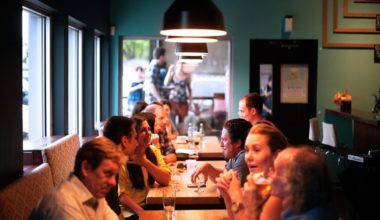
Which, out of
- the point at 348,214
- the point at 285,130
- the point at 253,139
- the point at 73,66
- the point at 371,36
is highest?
the point at 371,36

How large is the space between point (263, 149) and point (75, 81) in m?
4.43

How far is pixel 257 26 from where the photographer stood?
8406 mm

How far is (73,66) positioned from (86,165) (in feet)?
15.7

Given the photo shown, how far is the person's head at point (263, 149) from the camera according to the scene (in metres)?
2.77

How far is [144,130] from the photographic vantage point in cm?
371

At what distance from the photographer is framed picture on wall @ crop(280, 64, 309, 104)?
8500 mm

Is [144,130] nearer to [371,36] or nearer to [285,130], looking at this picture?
[285,130]

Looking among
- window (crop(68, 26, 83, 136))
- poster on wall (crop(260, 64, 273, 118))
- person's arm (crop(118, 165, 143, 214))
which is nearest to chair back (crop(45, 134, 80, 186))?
person's arm (crop(118, 165, 143, 214))

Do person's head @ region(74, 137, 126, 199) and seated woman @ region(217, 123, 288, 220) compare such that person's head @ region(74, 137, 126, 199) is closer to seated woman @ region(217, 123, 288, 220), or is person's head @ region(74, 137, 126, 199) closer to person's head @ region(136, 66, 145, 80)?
seated woman @ region(217, 123, 288, 220)

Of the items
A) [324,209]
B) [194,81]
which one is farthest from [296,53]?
[324,209]

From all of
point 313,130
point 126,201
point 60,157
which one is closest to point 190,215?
point 126,201

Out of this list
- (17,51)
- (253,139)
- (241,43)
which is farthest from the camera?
(241,43)

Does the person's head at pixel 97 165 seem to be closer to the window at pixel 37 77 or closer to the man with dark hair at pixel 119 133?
the man with dark hair at pixel 119 133

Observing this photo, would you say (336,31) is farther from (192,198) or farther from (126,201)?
(126,201)
